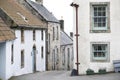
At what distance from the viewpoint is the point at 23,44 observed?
3450 centimetres

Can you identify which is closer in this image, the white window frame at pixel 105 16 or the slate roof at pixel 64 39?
the white window frame at pixel 105 16

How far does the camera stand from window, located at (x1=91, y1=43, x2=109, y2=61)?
25.0m

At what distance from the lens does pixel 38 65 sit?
4109 cm

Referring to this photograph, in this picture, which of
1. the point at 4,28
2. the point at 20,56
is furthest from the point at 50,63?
the point at 4,28

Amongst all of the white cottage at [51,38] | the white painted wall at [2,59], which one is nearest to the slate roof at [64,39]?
the white cottage at [51,38]

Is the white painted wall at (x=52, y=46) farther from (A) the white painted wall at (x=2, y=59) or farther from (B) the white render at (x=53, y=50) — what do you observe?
(A) the white painted wall at (x=2, y=59)

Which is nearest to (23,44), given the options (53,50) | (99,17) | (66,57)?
(99,17)

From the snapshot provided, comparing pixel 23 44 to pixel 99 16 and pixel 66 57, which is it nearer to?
pixel 99 16

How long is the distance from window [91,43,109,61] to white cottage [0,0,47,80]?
616 cm

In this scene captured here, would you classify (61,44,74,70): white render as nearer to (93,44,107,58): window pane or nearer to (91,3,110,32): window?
(93,44,107,58): window pane

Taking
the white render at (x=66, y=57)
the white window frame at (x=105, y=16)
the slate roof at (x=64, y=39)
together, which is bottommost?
the white render at (x=66, y=57)

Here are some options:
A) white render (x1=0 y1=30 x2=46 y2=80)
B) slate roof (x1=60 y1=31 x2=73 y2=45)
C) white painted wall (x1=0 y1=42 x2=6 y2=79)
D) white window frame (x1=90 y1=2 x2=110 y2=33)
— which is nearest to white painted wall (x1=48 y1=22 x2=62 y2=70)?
white render (x1=0 y1=30 x2=46 y2=80)

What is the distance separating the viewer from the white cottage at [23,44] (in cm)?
3043

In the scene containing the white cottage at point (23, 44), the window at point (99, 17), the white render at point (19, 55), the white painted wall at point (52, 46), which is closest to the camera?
the window at point (99, 17)
